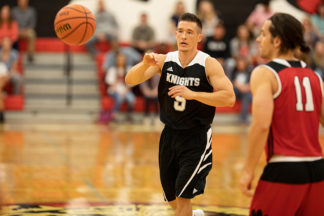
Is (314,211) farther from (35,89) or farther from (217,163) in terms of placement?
(35,89)

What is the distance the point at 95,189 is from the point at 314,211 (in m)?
4.42

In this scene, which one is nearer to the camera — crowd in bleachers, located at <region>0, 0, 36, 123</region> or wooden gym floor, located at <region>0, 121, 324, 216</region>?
wooden gym floor, located at <region>0, 121, 324, 216</region>

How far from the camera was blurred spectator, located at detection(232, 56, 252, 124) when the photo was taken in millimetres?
15008

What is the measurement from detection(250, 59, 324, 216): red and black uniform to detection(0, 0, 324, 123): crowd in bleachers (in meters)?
11.1

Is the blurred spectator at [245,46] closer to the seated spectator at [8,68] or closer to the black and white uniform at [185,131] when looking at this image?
the seated spectator at [8,68]

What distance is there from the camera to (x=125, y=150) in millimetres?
10680

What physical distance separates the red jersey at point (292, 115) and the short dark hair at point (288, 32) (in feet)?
0.45

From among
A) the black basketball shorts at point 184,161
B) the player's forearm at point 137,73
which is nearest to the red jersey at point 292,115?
the black basketball shorts at point 184,161

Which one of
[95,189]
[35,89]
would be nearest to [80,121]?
[35,89]

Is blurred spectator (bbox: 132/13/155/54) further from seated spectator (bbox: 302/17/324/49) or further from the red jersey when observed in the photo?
the red jersey

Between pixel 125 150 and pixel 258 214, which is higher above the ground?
pixel 258 214

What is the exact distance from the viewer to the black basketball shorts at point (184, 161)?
4.81 metres

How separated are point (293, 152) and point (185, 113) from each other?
162 centimetres

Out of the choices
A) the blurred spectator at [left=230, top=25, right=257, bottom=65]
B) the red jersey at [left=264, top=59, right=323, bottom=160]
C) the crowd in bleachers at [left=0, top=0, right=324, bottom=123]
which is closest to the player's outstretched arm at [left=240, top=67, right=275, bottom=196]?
the red jersey at [left=264, top=59, right=323, bottom=160]
